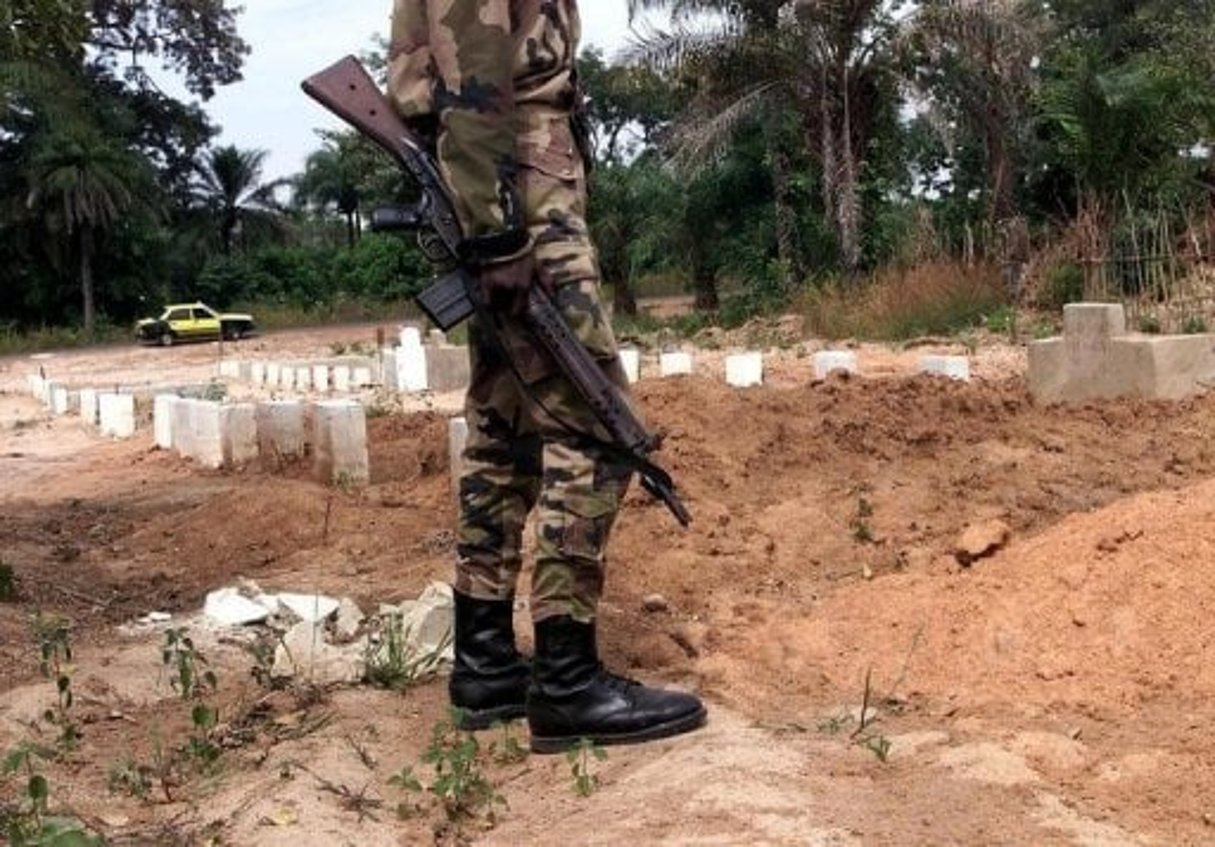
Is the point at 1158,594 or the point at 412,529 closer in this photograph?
the point at 1158,594

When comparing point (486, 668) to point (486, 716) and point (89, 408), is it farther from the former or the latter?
point (89, 408)

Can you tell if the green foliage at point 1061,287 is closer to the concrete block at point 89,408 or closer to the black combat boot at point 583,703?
the concrete block at point 89,408

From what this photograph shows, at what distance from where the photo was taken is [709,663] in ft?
12.3

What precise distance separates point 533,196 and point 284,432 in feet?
15.5

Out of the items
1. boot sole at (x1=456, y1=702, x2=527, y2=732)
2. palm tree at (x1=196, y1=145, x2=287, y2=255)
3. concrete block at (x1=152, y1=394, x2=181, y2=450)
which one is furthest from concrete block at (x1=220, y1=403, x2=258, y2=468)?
palm tree at (x1=196, y1=145, x2=287, y2=255)

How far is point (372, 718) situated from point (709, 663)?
872mm

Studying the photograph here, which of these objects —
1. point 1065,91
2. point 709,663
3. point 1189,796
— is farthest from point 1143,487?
point 1065,91

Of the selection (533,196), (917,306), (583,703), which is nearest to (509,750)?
(583,703)

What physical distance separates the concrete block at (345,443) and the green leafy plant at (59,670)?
2589 mm

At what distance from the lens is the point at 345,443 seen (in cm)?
690

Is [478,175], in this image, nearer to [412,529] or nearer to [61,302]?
[412,529]

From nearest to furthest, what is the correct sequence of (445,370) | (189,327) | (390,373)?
(445,370) → (390,373) → (189,327)

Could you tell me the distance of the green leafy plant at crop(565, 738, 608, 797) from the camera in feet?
9.29

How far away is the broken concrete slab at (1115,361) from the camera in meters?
7.37
